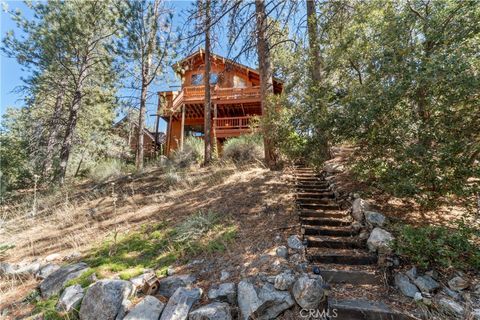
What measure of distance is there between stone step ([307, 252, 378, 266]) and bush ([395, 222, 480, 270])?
0.44 metres

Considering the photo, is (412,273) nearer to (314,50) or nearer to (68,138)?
(314,50)

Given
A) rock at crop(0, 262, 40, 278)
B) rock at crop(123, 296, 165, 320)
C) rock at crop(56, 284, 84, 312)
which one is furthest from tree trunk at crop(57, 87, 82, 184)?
rock at crop(123, 296, 165, 320)

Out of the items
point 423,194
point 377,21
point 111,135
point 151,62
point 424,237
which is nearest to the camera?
point 424,237

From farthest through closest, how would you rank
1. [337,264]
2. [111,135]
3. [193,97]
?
1. [193,97]
2. [111,135]
3. [337,264]

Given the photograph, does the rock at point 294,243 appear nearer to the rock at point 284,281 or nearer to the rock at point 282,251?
the rock at point 282,251

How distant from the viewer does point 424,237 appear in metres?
2.92

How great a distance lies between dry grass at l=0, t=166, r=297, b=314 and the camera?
11.7ft

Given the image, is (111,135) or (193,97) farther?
(193,97)

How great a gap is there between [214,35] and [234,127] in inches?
274

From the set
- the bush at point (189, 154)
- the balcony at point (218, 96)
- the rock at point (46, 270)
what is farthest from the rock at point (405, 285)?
the balcony at point (218, 96)

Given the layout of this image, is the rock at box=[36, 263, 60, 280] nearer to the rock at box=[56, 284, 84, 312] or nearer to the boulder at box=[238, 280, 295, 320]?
the rock at box=[56, 284, 84, 312]

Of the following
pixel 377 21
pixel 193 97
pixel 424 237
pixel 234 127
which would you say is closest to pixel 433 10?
pixel 377 21

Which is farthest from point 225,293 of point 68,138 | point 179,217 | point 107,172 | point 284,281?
point 68,138

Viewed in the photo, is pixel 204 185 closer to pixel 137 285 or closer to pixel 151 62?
pixel 137 285
